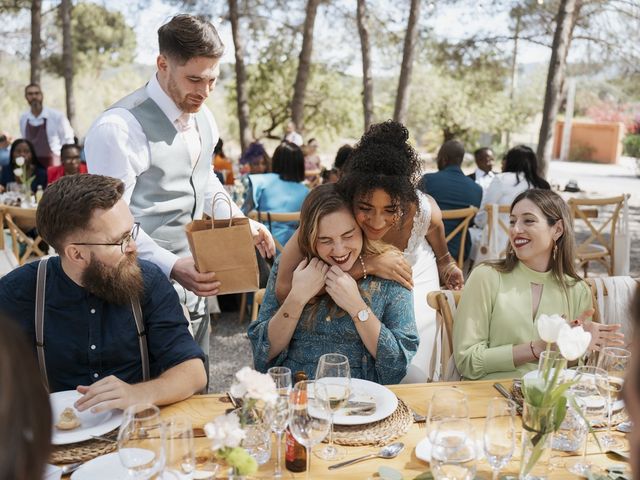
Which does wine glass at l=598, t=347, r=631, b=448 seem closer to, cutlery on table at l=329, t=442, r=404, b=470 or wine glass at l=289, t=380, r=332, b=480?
cutlery on table at l=329, t=442, r=404, b=470

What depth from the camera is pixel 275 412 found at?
1425mm

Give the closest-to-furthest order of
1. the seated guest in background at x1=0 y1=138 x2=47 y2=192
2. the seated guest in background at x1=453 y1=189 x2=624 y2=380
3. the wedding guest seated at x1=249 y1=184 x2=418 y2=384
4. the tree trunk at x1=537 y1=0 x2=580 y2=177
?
the wedding guest seated at x1=249 y1=184 x2=418 y2=384, the seated guest in background at x1=453 y1=189 x2=624 y2=380, the seated guest in background at x1=0 y1=138 x2=47 y2=192, the tree trunk at x1=537 y1=0 x2=580 y2=177

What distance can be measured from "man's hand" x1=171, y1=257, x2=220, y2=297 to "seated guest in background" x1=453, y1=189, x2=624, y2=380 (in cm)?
98

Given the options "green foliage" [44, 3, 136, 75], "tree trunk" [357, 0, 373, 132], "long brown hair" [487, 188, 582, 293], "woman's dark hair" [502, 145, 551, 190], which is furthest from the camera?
"green foliage" [44, 3, 136, 75]

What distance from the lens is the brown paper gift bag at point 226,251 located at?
203cm

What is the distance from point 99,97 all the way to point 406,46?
18102mm

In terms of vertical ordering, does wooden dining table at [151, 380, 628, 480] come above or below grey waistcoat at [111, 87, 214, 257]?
below

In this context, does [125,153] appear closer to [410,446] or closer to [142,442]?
[142,442]

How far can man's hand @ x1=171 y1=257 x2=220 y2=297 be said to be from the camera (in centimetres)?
207

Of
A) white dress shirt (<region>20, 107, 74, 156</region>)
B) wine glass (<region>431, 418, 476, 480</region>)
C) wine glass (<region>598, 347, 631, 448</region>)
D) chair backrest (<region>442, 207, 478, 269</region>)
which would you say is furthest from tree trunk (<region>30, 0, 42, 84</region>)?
wine glass (<region>431, 418, 476, 480</region>)

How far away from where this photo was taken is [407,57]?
928cm

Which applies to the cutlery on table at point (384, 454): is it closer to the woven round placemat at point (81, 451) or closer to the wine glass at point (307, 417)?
the wine glass at point (307, 417)

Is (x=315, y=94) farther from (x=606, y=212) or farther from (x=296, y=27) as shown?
(x=606, y=212)

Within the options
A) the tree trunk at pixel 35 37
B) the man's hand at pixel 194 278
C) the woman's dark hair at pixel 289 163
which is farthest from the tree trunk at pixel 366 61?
the man's hand at pixel 194 278
